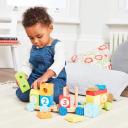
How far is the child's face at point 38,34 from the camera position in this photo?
1.42 m

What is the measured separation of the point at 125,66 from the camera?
72.9 inches

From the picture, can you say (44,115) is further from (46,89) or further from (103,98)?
(103,98)

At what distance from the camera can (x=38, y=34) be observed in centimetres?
142

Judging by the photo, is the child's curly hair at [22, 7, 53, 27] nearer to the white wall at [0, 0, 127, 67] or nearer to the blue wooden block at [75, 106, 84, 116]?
the blue wooden block at [75, 106, 84, 116]

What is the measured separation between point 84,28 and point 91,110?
1772 millimetres

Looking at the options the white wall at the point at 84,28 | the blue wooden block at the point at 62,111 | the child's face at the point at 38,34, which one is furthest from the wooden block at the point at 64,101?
the white wall at the point at 84,28

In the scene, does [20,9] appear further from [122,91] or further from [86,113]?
[86,113]

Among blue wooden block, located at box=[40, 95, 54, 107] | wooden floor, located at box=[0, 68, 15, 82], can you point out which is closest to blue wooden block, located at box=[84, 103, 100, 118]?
blue wooden block, located at box=[40, 95, 54, 107]

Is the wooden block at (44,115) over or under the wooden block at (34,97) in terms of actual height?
under

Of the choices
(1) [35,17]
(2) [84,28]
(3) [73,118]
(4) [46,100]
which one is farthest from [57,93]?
(2) [84,28]

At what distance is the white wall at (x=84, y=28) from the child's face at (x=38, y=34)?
1489 mm

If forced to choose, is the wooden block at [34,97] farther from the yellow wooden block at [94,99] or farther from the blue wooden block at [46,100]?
the yellow wooden block at [94,99]

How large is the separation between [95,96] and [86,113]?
8 centimetres

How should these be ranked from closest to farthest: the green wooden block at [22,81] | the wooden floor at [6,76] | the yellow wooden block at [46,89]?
the yellow wooden block at [46,89] < the green wooden block at [22,81] < the wooden floor at [6,76]
